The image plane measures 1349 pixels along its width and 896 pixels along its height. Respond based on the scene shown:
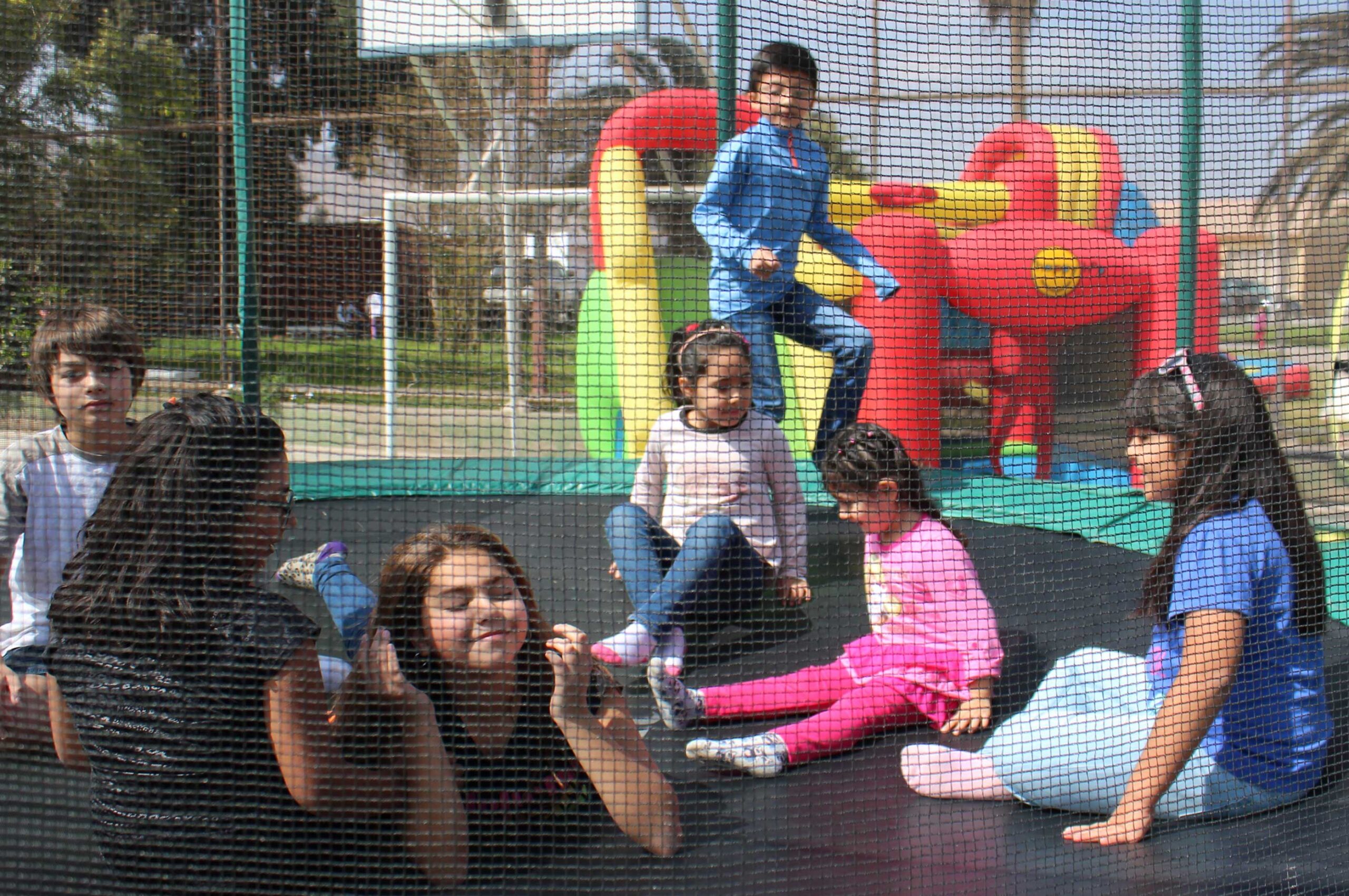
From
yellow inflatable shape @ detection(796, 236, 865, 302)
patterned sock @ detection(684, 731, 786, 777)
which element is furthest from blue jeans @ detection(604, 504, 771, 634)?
yellow inflatable shape @ detection(796, 236, 865, 302)

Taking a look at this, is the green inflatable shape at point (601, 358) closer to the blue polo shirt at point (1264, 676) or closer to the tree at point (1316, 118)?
the tree at point (1316, 118)

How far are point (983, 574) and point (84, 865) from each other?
1.49 metres

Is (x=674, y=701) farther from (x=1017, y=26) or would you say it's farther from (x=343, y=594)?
(x=1017, y=26)

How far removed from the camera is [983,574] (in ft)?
6.25

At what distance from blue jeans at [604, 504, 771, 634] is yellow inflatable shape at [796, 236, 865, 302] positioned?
1.15 metres

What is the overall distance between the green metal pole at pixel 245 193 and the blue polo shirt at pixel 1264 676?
6.20ft

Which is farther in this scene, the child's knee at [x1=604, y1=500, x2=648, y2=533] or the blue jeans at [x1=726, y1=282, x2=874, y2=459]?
the blue jeans at [x1=726, y1=282, x2=874, y2=459]

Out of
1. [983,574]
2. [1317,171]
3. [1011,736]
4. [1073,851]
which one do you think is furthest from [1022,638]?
[1317,171]

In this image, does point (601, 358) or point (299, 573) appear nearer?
point (299, 573)

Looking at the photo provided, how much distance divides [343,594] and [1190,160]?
73.1 inches

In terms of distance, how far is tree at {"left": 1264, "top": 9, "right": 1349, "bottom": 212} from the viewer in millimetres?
1551

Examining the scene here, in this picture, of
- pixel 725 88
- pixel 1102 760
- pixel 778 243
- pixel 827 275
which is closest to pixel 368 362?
pixel 827 275

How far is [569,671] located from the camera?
906 mm

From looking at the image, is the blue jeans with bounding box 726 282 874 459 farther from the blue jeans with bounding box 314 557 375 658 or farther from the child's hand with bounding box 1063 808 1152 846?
the child's hand with bounding box 1063 808 1152 846
